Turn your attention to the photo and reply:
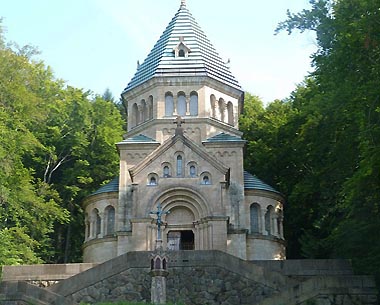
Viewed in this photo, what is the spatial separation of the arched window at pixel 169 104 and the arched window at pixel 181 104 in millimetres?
374

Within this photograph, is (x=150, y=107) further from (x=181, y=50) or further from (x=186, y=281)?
(x=186, y=281)

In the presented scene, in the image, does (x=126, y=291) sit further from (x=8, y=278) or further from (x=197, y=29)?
(x=197, y=29)

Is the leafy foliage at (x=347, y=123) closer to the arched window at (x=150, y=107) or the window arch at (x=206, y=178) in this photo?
the window arch at (x=206, y=178)

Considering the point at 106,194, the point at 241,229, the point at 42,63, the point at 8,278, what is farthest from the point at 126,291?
the point at 42,63

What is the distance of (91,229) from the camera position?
33.7m

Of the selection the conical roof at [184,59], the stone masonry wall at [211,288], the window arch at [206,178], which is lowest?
the stone masonry wall at [211,288]

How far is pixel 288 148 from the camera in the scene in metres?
39.8

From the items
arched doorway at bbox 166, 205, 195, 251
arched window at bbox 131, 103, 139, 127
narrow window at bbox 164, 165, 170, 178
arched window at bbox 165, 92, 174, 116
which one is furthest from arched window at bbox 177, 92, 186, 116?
arched doorway at bbox 166, 205, 195, 251

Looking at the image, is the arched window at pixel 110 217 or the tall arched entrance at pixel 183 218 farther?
the arched window at pixel 110 217

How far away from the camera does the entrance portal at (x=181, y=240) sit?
30.5 meters

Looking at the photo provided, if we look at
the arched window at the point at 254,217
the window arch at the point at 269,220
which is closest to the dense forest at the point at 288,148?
the window arch at the point at 269,220

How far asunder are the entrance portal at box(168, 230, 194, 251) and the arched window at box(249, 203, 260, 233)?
3.40 m

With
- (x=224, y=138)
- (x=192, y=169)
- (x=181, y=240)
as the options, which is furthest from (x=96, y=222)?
(x=224, y=138)

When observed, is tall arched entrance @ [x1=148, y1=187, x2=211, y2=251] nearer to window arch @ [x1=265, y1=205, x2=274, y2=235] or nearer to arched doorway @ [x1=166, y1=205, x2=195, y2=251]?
arched doorway @ [x1=166, y1=205, x2=195, y2=251]
